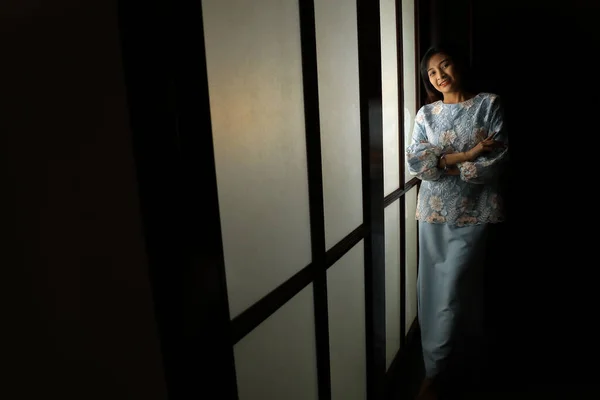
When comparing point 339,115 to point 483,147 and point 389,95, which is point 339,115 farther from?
point 483,147

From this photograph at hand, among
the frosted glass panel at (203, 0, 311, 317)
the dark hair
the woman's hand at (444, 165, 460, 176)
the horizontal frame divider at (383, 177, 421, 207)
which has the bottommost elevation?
the horizontal frame divider at (383, 177, 421, 207)

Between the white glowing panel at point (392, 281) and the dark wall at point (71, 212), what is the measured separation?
4.88 ft

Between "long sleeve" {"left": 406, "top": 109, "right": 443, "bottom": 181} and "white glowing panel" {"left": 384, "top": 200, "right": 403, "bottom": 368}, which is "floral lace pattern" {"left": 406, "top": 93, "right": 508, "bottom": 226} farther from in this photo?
"white glowing panel" {"left": 384, "top": 200, "right": 403, "bottom": 368}

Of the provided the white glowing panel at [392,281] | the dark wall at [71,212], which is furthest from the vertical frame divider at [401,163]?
the dark wall at [71,212]

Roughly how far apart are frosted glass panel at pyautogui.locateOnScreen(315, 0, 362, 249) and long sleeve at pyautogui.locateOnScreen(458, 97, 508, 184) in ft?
2.58

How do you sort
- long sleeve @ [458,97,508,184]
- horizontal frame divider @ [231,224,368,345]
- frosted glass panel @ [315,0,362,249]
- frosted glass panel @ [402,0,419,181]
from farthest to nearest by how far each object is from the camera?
frosted glass panel @ [402,0,419,181] → long sleeve @ [458,97,508,184] → frosted glass panel @ [315,0,362,249] → horizontal frame divider @ [231,224,368,345]

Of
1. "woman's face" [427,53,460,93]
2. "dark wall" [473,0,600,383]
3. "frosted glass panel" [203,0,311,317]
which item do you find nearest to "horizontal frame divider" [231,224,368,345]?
"frosted glass panel" [203,0,311,317]

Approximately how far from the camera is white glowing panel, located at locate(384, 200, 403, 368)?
2111 millimetres

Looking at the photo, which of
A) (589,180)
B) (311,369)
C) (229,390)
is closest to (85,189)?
(229,390)

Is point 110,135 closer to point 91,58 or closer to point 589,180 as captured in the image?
point 91,58

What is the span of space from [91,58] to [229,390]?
0.60m

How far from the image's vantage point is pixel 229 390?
2.54 ft

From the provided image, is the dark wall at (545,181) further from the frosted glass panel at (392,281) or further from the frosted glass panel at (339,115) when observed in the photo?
the frosted glass panel at (339,115)

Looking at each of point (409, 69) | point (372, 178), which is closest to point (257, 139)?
point (372, 178)
